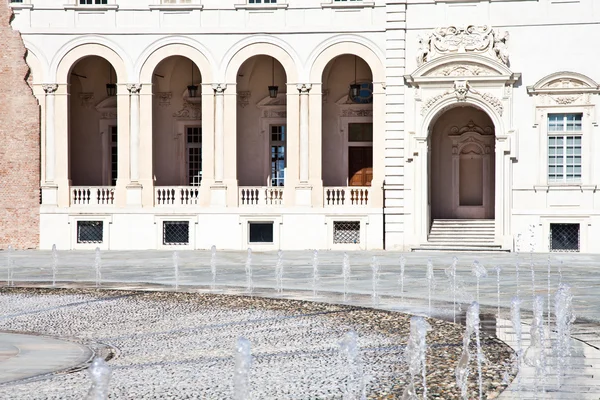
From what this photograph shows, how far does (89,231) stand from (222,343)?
816 inches

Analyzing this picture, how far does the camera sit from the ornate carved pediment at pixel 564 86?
28.6 m

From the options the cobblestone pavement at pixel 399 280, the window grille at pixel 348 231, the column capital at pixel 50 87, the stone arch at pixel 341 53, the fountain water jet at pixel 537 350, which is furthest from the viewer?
the column capital at pixel 50 87

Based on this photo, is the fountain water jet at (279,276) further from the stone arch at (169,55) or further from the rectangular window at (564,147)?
the stone arch at (169,55)

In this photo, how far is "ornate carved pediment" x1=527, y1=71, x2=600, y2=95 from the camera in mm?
28609

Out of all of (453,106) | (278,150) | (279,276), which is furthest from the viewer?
(278,150)

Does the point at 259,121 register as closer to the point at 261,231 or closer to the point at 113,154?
the point at 261,231

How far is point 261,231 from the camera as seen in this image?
102 feet

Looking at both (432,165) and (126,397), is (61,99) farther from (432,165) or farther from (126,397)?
(126,397)

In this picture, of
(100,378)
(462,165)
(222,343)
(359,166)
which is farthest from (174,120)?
(100,378)

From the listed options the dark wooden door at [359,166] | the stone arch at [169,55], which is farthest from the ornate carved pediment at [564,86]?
the stone arch at [169,55]

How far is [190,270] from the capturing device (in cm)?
2270

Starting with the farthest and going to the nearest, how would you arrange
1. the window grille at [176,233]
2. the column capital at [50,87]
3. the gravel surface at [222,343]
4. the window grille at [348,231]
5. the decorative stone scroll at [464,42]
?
the column capital at [50,87] < the window grille at [176,233] < the window grille at [348,231] < the decorative stone scroll at [464,42] < the gravel surface at [222,343]

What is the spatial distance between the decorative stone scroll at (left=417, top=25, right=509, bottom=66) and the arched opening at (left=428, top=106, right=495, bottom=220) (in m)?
2.38

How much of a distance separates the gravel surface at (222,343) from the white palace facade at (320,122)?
13.8 metres
